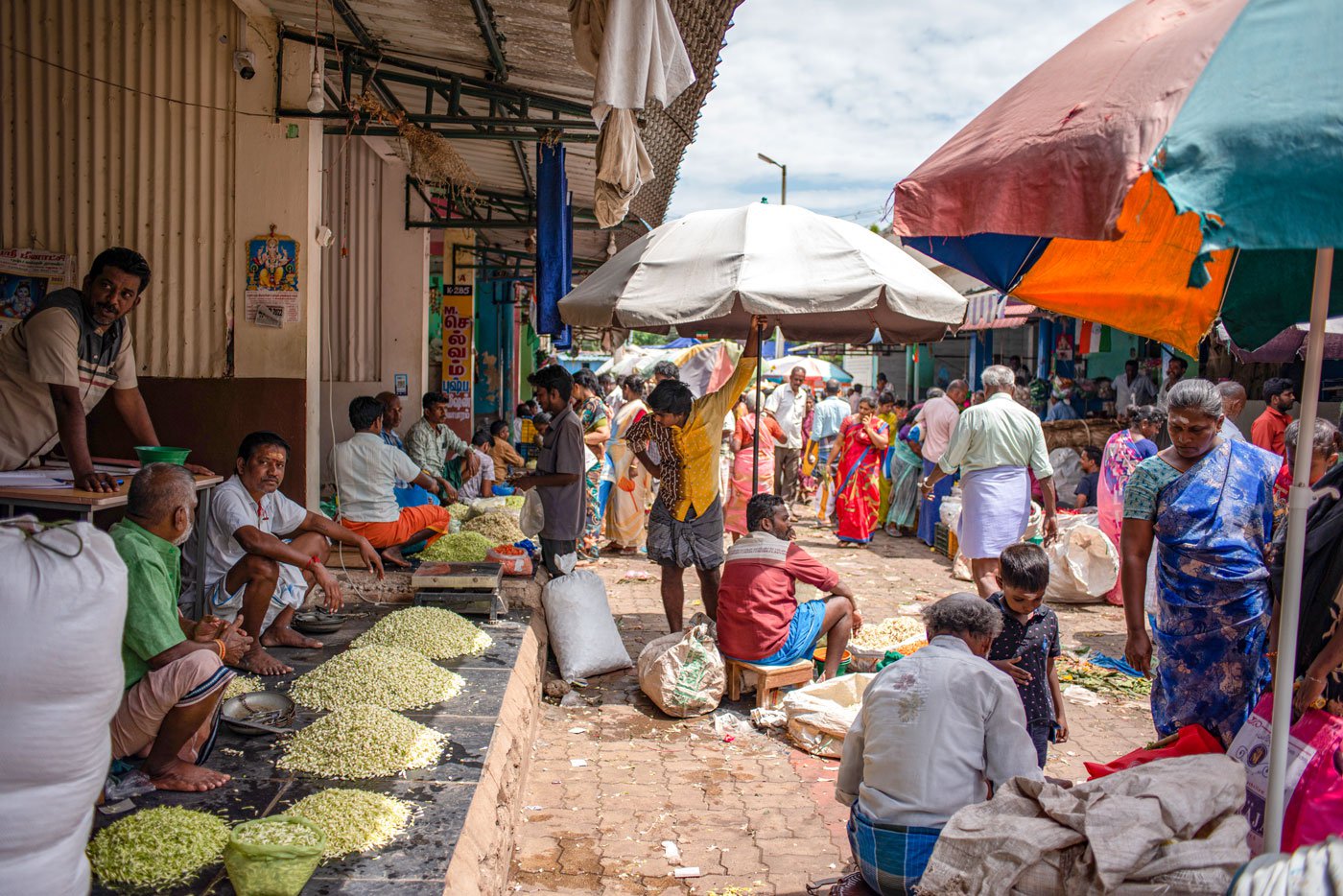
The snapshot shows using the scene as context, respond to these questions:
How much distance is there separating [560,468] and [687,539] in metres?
1.01

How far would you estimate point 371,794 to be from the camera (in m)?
3.52

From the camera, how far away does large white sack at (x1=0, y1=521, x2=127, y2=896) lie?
2283 millimetres

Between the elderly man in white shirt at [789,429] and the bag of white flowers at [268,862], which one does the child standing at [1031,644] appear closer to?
the bag of white flowers at [268,862]

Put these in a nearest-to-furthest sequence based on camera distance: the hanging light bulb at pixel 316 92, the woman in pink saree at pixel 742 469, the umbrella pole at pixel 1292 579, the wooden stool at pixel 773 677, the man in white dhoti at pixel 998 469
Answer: the umbrella pole at pixel 1292 579, the wooden stool at pixel 773 677, the hanging light bulb at pixel 316 92, the man in white dhoti at pixel 998 469, the woman in pink saree at pixel 742 469

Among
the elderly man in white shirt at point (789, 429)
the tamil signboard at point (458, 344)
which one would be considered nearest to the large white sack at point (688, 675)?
the elderly man in white shirt at point (789, 429)

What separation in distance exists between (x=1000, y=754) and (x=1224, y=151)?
200cm

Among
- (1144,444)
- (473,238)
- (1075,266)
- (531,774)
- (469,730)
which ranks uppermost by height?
(473,238)

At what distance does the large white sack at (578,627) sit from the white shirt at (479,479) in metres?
4.64

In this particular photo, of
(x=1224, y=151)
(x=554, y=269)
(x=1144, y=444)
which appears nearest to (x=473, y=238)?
(x=554, y=269)

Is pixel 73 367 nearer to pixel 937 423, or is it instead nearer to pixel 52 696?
pixel 52 696

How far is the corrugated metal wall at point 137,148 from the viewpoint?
22.0 ft

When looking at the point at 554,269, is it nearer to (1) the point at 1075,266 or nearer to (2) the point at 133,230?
(2) the point at 133,230

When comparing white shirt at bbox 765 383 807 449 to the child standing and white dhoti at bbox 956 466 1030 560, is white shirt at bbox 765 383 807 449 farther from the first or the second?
the child standing

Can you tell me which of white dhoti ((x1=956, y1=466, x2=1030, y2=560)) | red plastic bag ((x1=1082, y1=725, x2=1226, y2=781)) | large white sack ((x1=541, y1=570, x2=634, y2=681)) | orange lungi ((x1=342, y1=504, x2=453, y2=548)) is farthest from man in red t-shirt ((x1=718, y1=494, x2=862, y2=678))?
orange lungi ((x1=342, y1=504, x2=453, y2=548))
